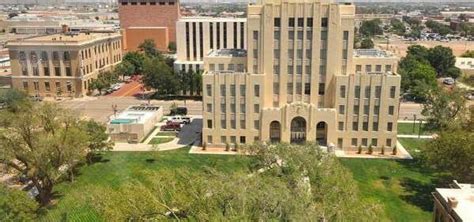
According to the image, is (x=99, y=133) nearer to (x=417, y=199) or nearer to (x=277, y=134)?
(x=277, y=134)

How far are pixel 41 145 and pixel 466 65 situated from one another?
12342cm

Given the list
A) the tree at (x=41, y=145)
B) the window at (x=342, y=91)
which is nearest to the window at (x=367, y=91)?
the window at (x=342, y=91)

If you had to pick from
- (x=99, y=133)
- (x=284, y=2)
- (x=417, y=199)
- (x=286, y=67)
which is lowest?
(x=417, y=199)

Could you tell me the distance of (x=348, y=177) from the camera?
41.1m

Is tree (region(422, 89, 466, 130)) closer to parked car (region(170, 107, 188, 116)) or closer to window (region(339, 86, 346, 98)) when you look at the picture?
window (region(339, 86, 346, 98))

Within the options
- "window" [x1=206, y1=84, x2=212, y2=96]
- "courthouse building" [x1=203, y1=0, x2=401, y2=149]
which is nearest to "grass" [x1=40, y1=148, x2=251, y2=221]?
"courthouse building" [x1=203, y1=0, x2=401, y2=149]

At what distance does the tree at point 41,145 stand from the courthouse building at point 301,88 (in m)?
22.1

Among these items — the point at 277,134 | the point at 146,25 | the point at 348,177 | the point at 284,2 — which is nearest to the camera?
the point at 348,177

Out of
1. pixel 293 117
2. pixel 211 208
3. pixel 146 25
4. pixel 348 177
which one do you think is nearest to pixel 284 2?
pixel 293 117

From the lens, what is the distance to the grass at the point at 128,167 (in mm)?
52019

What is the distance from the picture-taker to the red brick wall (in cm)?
16600

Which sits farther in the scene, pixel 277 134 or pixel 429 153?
pixel 277 134

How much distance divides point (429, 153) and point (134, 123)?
4403cm

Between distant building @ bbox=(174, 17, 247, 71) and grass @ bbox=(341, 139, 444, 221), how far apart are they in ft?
187
